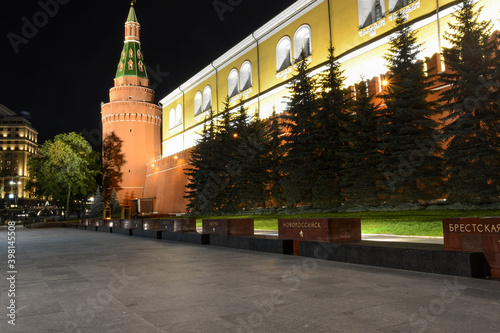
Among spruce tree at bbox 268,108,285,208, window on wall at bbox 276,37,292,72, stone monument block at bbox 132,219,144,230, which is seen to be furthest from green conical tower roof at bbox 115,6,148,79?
stone monument block at bbox 132,219,144,230

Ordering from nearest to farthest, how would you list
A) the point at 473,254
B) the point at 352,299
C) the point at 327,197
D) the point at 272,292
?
the point at 352,299 < the point at 272,292 < the point at 473,254 < the point at 327,197

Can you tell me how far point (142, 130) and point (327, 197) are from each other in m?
34.4

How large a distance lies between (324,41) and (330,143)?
35.3 feet

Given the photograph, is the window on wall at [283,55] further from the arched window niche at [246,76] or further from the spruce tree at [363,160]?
the spruce tree at [363,160]

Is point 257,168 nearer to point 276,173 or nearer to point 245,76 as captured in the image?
point 276,173

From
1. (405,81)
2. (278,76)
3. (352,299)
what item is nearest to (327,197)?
(405,81)

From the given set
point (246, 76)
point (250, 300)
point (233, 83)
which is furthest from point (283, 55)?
point (250, 300)

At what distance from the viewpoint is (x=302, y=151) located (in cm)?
1730

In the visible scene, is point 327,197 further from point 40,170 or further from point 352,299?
point 40,170

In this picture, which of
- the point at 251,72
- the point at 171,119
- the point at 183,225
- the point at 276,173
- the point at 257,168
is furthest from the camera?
the point at 171,119

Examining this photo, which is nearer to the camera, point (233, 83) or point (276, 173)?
point (276, 173)

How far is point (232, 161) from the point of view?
74.9 feet

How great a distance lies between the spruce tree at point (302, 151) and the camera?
17.1 m

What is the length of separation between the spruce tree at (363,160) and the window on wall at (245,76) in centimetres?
1886
